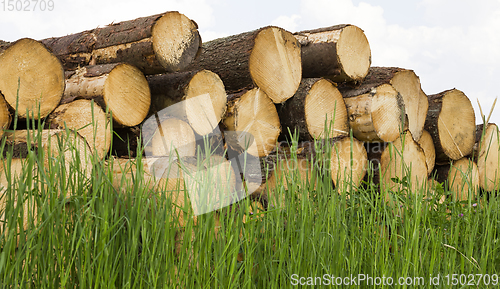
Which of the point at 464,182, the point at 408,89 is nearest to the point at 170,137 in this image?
the point at 464,182

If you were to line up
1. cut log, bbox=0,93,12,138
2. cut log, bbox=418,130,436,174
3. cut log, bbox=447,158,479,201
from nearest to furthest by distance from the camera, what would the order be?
cut log, bbox=447,158,479,201, cut log, bbox=0,93,12,138, cut log, bbox=418,130,436,174

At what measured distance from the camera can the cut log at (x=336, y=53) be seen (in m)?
3.17

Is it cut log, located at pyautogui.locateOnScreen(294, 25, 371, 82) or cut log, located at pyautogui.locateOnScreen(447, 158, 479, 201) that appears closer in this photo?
cut log, located at pyautogui.locateOnScreen(447, 158, 479, 201)

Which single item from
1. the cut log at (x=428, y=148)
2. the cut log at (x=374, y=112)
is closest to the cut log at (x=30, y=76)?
the cut log at (x=374, y=112)

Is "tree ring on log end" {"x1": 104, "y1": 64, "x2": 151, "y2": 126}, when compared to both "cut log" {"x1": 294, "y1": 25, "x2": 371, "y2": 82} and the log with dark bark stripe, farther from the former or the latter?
the log with dark bark stripe

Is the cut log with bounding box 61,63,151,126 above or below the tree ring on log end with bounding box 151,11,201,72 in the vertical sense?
below

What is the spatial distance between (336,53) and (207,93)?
1202 millimetres

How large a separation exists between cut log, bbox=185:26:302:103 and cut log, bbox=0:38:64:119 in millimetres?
946

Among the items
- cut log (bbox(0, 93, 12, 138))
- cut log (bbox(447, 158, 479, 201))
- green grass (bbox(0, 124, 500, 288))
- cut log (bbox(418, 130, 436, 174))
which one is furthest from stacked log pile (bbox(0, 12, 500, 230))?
green grass (bbox(0, 124, 500, 288))

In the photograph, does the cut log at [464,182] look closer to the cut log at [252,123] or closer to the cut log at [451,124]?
the cut log at [451,124]

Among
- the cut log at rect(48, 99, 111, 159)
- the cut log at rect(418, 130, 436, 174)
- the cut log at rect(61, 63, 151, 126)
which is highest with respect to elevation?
the cut log at rect(61, 63, 151, 126)

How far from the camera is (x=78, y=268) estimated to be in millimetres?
1187

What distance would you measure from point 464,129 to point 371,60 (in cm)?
148

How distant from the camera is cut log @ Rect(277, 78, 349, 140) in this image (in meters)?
2.89
